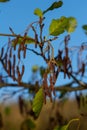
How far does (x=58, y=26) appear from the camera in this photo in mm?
2205

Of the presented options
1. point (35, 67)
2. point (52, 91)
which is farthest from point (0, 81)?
point (35, 67)

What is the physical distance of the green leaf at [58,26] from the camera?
2186 mm

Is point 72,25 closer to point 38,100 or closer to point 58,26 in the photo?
point 58,26

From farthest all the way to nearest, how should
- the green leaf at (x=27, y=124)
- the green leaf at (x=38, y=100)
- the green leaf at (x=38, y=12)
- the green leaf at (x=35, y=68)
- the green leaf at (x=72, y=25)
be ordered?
the green leaf at (x=35, y=68), the green leaf at (x=27, y=124), the green leaf at (x=72, y=25), the green leaf at (x=38, y=12), the green leaf at (x=38, y=100)

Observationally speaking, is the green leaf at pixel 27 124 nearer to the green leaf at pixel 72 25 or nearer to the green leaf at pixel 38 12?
the green leaf at pixel 72 25

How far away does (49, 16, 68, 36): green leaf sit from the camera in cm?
219

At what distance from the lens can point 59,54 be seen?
217 cm

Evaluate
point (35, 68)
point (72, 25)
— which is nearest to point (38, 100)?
point (72, 25)

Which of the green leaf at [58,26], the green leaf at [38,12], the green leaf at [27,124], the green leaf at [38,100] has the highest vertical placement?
the green leaf at [38,12]

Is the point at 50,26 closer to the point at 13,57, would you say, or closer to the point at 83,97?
the point at 13,57

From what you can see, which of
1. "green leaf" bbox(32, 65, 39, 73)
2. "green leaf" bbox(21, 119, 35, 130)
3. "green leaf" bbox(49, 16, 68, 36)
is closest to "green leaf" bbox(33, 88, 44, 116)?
"green leaf" bbox(49, 16, 68, 36)

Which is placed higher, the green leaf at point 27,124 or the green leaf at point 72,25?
the green leaf at point 72,25

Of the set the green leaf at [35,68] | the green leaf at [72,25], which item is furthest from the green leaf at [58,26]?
the green leaf at [35,68]

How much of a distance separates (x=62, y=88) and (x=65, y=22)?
801 mm
